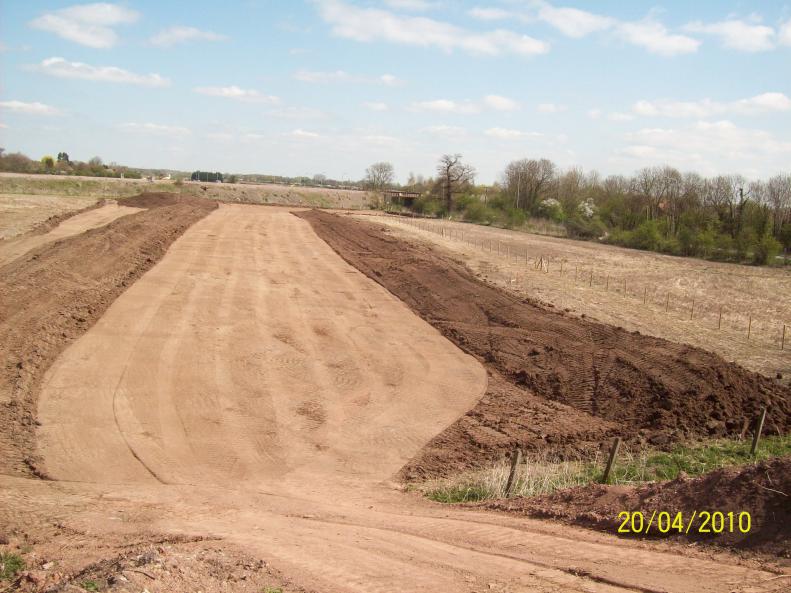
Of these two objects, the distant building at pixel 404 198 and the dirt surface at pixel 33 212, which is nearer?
the dirt surface at pixel 33 212

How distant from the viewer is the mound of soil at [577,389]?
14359mm

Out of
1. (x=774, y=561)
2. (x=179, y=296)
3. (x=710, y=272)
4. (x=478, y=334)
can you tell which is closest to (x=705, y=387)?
(x=478, y=334)

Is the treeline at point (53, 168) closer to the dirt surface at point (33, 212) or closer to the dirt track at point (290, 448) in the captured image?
the dirt surface at point (33, 212)

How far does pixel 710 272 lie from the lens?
1804 inches

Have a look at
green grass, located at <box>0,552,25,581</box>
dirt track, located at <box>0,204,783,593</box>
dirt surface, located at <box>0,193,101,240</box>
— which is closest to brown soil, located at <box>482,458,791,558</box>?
dirt track, located at <box>0,204,783,593</box>

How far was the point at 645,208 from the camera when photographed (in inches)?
2918

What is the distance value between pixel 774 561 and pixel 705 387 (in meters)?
9.80

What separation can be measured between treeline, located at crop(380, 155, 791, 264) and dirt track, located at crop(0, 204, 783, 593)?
132ft

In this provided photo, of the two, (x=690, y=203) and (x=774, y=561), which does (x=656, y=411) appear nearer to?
(x=774, y=561)

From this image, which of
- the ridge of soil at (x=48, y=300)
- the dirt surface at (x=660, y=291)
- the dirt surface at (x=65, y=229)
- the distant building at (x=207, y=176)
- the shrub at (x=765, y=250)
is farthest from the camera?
the distant building at (x=207, y=176)

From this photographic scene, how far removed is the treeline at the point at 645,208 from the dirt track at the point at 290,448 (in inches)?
1586
